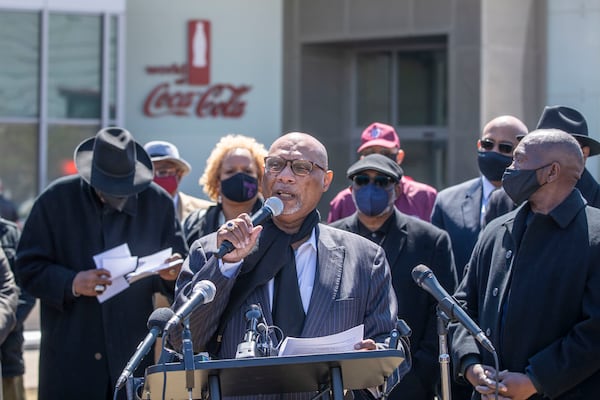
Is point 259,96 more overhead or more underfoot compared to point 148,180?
more overhead

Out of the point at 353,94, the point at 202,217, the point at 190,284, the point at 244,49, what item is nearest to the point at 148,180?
the point at 202,217

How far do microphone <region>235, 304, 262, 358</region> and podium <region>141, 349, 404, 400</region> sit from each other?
0.31 ft

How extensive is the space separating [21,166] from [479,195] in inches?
414

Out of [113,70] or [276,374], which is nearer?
[276,374]

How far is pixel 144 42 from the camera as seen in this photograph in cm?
1691

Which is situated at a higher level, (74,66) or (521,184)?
(74,66)

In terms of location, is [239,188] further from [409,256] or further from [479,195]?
[479,195]

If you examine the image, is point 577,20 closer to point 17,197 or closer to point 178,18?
point 178,18

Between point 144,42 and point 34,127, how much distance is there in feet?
7.54

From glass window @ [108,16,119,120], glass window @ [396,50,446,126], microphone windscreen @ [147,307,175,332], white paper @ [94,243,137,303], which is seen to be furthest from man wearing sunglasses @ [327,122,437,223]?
glass window @ [396,50,446,126]

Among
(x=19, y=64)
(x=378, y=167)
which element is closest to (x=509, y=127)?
(x=378, y=167)

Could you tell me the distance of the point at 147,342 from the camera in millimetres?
3793

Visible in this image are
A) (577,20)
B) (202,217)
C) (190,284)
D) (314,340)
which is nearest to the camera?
(314,340)

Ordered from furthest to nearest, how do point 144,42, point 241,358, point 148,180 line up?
point 144,42
point 148,180
point 241,358
